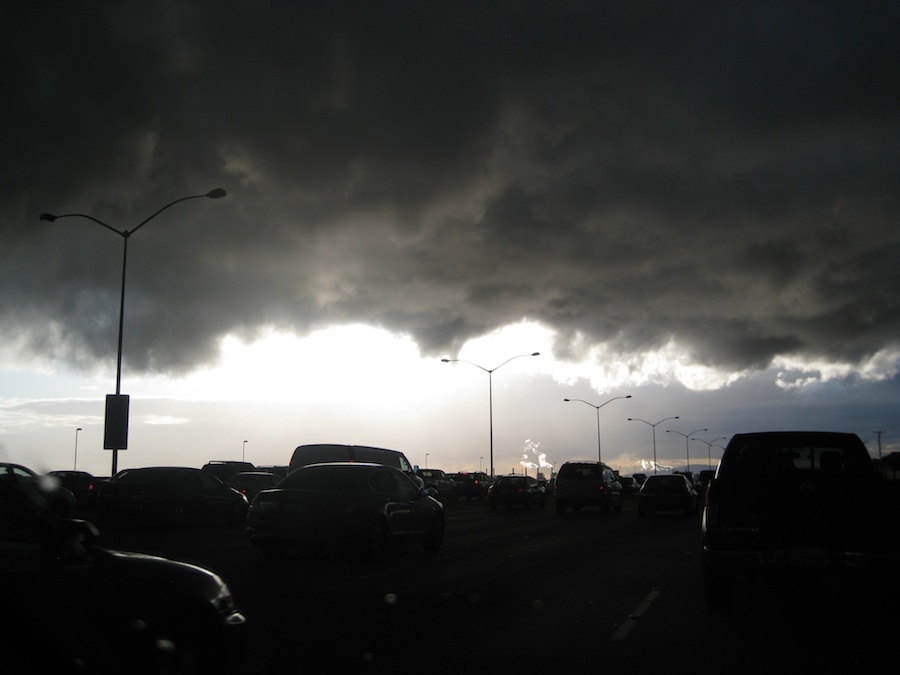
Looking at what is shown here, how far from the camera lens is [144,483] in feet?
71.3

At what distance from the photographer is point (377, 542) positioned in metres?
14.4

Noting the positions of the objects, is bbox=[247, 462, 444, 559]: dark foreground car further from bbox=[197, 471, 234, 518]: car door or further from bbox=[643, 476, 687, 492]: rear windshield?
bbox=[643, 476, 687, 492]: rear windshield

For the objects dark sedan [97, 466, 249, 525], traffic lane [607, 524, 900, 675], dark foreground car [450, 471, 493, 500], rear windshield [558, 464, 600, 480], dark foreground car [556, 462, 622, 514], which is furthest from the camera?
dark foreground car [450, 471, 493, 500]

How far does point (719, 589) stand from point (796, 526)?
45.9 inches

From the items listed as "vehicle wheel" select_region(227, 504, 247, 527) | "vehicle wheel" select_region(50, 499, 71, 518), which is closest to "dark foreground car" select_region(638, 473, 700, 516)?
"vehicle wheel" select_region(227, 504, 247, 527)

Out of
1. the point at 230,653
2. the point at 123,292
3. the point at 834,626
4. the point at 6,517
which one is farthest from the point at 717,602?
the point at 123,292

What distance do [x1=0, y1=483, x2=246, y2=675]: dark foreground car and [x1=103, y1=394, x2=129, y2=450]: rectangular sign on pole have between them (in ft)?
87.3

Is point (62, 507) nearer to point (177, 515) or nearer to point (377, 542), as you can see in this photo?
point (177, 515)

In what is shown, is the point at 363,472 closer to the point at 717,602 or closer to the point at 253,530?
the point at 253,530

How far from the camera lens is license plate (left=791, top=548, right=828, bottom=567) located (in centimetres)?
862

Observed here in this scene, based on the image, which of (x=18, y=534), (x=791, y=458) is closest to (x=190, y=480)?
(x=791, y=458)

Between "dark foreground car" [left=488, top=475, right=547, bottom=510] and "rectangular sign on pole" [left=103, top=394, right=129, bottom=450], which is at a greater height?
"rectangular sign on pole" [left=103, top=394, right=129, bottom=450]

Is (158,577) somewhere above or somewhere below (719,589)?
above

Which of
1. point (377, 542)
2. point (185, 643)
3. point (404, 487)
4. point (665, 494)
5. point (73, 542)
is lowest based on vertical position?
point (377, 542)
